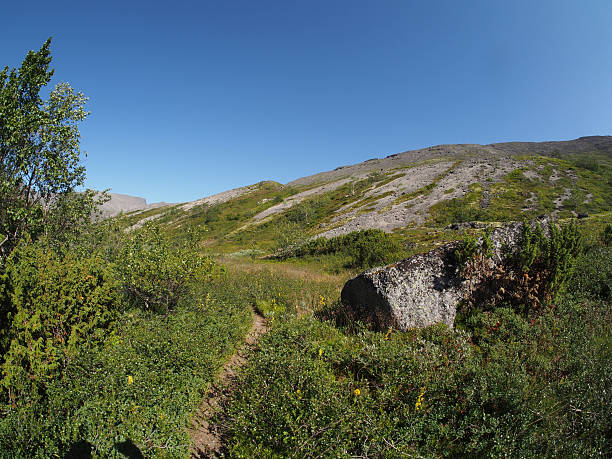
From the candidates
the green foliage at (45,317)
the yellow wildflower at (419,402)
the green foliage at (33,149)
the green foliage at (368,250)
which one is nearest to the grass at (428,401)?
the yellow wildflower at (419,402)

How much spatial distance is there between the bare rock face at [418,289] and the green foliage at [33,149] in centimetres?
905

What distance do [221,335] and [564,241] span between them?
9266 mm

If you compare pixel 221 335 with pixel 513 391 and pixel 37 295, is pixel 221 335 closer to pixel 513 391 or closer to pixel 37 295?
pixel 37 295

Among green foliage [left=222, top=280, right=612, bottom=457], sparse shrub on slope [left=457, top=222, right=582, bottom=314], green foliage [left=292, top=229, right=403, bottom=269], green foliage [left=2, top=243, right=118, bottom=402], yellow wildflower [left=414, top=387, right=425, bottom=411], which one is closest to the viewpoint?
green foliage [left=222, top=280, right=612, bottom=457]

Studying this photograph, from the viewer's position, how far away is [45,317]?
15.0 ft

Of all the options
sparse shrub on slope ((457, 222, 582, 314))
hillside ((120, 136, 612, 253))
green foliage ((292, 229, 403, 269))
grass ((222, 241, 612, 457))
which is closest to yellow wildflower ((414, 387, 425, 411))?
grass ((222, 241, 612, 457))

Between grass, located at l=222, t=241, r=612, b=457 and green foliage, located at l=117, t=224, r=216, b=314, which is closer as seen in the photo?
grass, located at l=222, t=241, r=612, b=457

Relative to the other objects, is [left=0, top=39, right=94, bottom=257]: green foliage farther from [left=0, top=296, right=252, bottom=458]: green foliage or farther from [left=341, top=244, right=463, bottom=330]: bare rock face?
[left=341, top=244, right=463, bottom=330]: bare rock face

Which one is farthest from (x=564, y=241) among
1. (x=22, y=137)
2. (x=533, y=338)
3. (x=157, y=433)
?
(x=22, y=137)

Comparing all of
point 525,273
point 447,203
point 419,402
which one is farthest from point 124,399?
→ point 447,203

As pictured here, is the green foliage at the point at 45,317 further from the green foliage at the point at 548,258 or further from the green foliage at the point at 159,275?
the green foliage at the point at 548,258

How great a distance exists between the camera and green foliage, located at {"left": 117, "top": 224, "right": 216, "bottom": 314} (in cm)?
745

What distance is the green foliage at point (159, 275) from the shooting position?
293 inches

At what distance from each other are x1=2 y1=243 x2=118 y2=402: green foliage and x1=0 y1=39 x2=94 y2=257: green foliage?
134 inches
